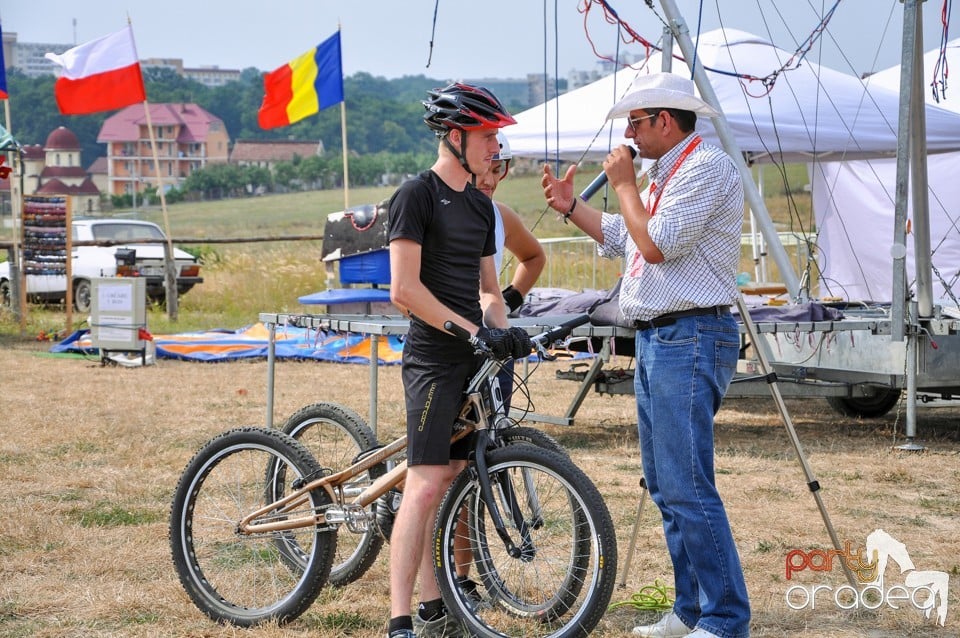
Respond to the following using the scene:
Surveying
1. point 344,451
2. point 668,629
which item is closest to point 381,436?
point 344,451

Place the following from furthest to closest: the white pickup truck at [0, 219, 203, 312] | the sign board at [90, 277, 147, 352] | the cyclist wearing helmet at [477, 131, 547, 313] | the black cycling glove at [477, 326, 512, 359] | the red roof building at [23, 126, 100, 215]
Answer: the red roof building at [23, 126, 100, 215] < the white pickup truck at [0, 219, 203, 312] < the sign board at [90, 277, 147, 352] < the cyclist wearing helmet at [477, 131, 547, 313] < the black cycling glove at [477, 326, 512, 359]

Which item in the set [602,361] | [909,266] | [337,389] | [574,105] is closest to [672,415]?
[602,361]

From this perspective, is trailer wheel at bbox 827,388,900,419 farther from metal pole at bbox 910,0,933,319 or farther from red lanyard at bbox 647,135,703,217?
red lanyard at bbox 647,135,703,217

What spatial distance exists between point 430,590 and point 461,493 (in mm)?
383

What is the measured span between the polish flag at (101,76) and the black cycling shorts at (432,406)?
582 inches

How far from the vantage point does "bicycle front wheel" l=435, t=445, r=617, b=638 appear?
12.6 ft

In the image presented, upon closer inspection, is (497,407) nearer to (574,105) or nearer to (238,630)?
(238,630)

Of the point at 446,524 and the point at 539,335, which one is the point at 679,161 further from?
the point at 446,524

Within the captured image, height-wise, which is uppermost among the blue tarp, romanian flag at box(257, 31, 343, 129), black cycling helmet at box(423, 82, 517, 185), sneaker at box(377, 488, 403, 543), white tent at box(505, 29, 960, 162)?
romanian flag at box(257, 31, 343, 129)

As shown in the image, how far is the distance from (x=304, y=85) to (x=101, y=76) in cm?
291

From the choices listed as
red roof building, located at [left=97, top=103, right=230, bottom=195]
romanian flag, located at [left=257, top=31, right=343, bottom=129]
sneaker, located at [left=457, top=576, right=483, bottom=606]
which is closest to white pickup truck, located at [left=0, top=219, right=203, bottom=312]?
romanian flag, located at [left=257, top=31, right=343, bottom=129]

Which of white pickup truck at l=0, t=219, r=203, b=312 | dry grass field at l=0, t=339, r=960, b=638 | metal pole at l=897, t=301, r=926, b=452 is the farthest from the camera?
white pickup truck at l=0, t=219, r=203, b=312

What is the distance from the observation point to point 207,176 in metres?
116

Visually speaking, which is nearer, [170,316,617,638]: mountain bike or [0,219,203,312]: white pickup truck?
[170,316,617,638]: mountain bike
